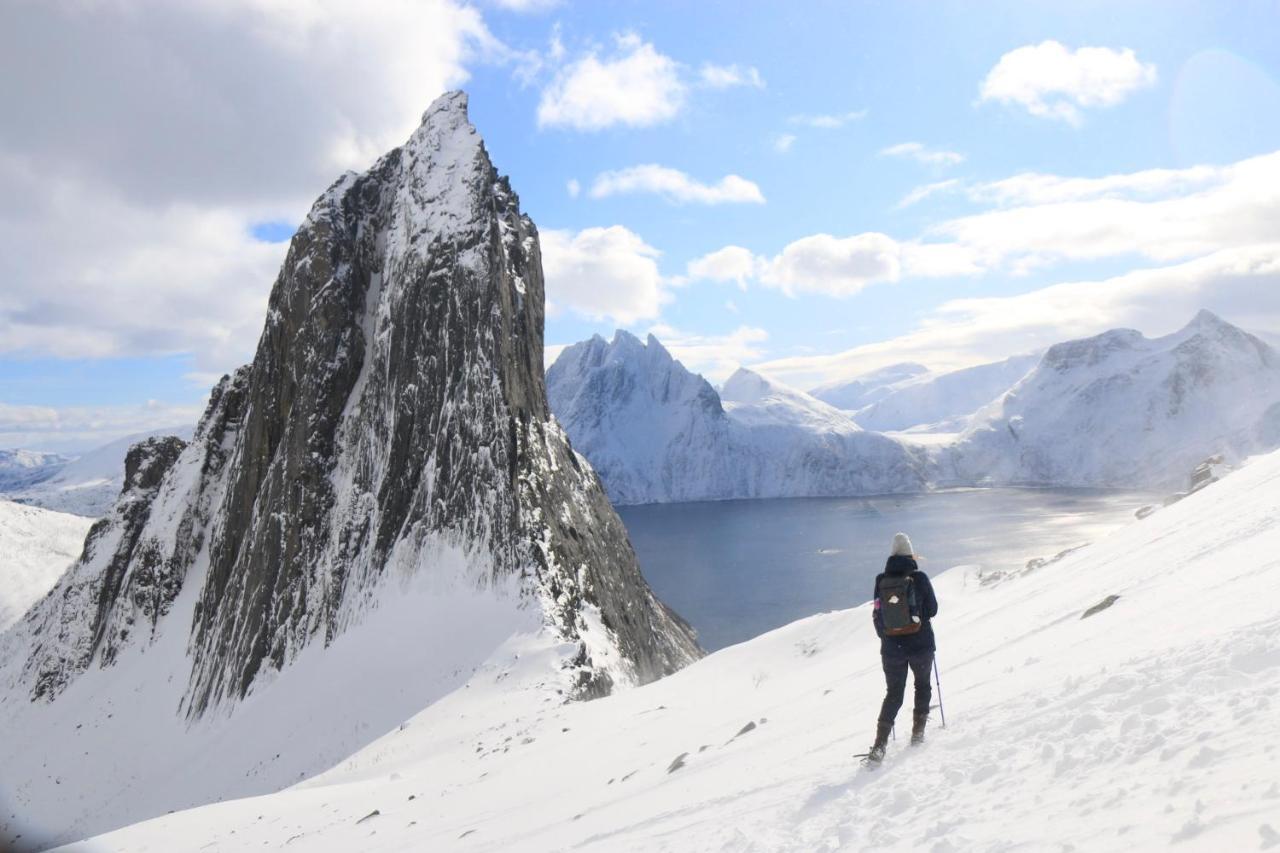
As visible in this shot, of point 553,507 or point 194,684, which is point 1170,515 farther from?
point 194,684

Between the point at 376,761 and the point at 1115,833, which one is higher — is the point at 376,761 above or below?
below

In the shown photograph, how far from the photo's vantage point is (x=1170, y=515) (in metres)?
18.7

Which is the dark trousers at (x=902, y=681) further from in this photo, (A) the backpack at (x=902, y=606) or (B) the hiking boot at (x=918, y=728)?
(A) the backpack at (x=902, y=606)

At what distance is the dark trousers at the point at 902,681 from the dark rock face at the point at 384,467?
2009cm

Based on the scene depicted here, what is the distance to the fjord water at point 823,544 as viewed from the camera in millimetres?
72125

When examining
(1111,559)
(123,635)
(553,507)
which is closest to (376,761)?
(553,507)

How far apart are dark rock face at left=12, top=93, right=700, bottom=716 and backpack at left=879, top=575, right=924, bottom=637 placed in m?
20.2

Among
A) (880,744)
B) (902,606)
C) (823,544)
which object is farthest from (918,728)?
(823,544)

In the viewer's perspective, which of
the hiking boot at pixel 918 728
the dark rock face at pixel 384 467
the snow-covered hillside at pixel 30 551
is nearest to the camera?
the hiking boot at pixel 918 728

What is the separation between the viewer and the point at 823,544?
106750 mm

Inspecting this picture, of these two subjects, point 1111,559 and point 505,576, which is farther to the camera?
point 505,576

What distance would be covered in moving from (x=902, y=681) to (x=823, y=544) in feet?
335

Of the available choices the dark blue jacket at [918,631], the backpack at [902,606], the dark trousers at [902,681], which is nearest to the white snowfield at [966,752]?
the dark trousers at [902,681]

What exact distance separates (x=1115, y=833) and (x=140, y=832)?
19.5m
